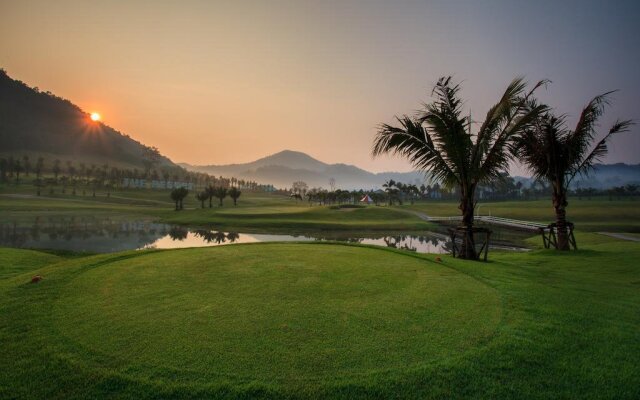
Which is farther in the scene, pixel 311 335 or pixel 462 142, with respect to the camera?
pixel 462 142

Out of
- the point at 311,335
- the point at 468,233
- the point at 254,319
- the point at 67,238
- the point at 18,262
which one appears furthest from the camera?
the point at 67,238

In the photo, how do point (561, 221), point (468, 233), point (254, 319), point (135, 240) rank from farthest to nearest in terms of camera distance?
point (135, 240)
point (561, 221)
point (468, 233)
point (254, 319)

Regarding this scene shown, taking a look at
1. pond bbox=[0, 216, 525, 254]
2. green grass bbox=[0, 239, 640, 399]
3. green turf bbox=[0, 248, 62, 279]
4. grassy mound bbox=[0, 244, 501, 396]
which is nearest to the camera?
green grass bbox=[0, 239, 640, 399]

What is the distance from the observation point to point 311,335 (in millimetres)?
5066

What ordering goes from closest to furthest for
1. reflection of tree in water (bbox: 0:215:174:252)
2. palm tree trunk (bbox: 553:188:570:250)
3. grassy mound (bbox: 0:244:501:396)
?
grassy mound (bbox: 0:244:501:396), palm tree trunk (bbox: 553:188:570:250), reflection of tree in water (bbox: 0:215:174:252)

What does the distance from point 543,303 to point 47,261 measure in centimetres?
1780

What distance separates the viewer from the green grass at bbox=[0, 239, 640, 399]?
12.9ft

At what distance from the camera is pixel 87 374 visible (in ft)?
13.3

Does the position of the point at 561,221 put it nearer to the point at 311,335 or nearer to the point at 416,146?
the point at 416,146

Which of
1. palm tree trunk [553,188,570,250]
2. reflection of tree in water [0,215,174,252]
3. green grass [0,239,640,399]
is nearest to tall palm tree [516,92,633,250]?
palm tree trunk [553,188,570,250]

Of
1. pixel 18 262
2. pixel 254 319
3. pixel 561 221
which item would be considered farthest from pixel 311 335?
pixel 561 221

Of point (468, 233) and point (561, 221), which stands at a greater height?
point (561, 221)

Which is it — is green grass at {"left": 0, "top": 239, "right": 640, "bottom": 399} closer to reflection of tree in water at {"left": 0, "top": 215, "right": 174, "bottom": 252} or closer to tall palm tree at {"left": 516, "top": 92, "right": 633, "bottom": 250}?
tall palm tree at {"left": 516, "top": 92, "right": 633, "bottom": 250}

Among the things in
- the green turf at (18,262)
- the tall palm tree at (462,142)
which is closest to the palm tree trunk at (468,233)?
the tall palm tree at (462,142)
